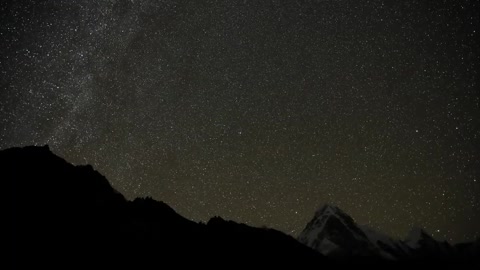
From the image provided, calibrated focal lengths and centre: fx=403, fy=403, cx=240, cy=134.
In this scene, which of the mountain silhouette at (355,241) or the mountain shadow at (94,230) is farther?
the mountain silhouette at (355,241)

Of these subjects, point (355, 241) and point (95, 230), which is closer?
point (95, 230)

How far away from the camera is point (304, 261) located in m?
39.2

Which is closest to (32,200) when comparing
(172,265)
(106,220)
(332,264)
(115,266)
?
(106,220)

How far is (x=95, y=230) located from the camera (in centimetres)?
3108

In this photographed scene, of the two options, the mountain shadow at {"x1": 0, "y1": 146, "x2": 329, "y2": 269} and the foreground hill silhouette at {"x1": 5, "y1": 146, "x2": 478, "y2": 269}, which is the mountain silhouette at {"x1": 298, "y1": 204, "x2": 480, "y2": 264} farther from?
the mountain shadow at {"x1": 0, "y1": 146, "x2": 329, "y2": 269}

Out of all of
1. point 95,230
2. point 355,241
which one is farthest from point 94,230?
point 355,241

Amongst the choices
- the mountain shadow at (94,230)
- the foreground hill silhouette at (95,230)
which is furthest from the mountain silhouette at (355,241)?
A: the mountain shadow at (94,230)

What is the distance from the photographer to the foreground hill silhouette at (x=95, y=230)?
2792cm

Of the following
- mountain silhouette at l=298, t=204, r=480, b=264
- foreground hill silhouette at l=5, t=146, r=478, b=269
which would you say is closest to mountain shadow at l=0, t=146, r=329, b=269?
foreground hill silhouette at l=5, t=146, r=478, b=269

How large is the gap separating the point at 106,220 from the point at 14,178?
7654mm

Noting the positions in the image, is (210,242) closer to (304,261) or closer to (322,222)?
(304,261)

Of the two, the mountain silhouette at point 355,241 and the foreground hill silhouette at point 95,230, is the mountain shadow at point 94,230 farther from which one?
the mountain silhouette at point 355,241

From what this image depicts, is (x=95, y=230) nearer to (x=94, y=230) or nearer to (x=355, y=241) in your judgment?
(x=94, y=230)

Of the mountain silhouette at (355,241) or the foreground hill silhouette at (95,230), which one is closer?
the foreground hill silhouette at (95,230)
